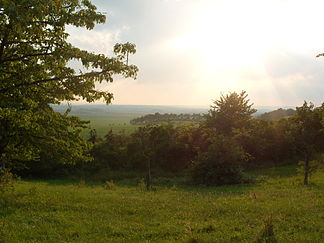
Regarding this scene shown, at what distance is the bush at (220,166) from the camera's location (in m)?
28.7

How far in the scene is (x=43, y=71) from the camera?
10922 mm

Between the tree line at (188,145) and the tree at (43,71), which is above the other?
the tree at (43,71)

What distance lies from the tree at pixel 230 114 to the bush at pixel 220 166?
994 cm

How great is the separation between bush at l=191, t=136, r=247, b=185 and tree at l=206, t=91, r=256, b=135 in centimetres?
994

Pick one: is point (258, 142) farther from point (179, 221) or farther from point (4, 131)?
point (4, 131)

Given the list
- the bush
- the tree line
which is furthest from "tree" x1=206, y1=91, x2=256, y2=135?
the bush

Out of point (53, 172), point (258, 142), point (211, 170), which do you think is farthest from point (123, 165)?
point (258, 142)

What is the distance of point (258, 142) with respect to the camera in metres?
42.3

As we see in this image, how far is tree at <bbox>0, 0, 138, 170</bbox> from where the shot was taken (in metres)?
8.55

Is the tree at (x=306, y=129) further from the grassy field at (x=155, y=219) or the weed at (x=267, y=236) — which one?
the weed at (x=267, y=236)

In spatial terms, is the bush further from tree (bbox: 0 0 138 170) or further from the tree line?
tree (bbox: 0 0 138 170)

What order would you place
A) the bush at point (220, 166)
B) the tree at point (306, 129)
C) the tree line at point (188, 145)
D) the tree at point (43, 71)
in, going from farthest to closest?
the tree line at point (188, 145)
the bush at point (220, 166)
the tree at point (306, 129)
the tree at point (43, 71)

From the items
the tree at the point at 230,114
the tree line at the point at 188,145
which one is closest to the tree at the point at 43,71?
the tree line at the point at 188,145

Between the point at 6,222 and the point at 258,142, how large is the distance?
37548 millimetres
